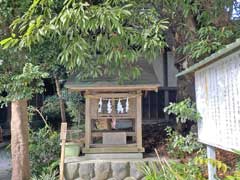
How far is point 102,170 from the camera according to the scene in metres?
6.75

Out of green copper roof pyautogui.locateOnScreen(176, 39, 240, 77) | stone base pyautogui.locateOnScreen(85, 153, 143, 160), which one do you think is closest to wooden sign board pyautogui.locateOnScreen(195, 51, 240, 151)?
green copper roof pyautogui.locateOnScreen(176, 39, 240, 77)

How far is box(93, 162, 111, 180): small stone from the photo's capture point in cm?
673

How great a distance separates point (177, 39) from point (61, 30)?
4.28 metres

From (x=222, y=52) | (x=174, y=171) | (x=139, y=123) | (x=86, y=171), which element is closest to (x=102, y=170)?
(x=86, y=171)

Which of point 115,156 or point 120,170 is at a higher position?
point 115,156

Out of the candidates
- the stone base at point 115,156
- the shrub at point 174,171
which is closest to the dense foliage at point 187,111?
the shrub at point 174,171

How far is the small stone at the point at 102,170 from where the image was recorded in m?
6.73

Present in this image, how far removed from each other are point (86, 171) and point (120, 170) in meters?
0.66

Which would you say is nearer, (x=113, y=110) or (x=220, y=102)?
(x=220, y=102)

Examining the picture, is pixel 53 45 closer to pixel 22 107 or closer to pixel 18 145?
pixel 22 107

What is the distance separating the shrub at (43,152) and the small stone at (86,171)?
23.2 inches

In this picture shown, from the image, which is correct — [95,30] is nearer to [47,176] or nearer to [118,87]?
[118,87]

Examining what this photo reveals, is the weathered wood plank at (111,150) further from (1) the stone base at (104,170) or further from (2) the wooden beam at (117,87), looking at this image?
(2) the wooden beam at (117,87)

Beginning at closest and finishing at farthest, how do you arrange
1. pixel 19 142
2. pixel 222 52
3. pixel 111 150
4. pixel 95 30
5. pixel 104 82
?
pixel 222 52 → pixel 95 30 → pixel 19 142 → pixel 104 82 → pixel 111 150
